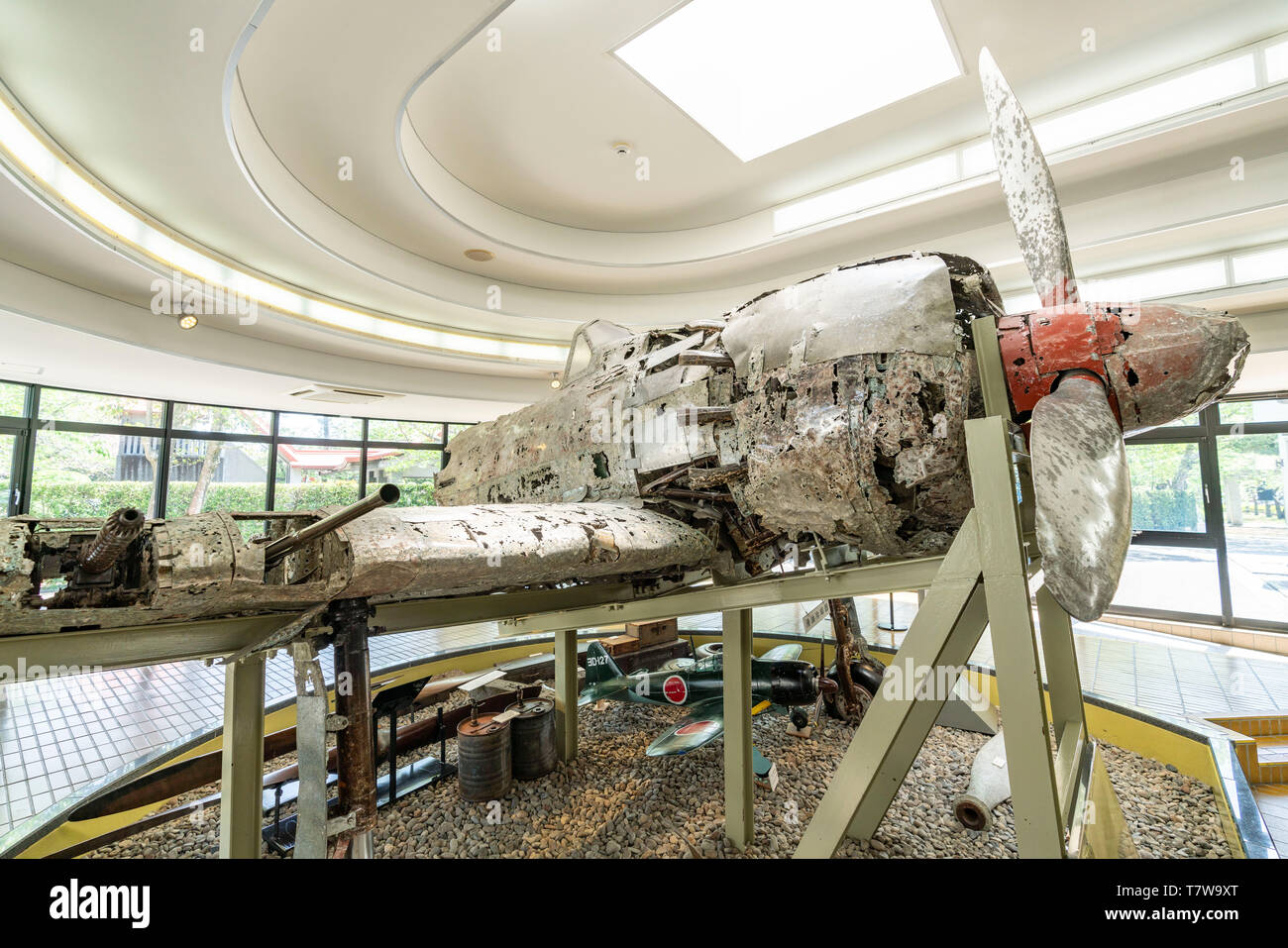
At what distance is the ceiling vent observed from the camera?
21.1 ft

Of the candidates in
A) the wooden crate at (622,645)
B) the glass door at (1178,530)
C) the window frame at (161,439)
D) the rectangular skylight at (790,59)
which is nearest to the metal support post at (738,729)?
the wooden crate at (622,645)

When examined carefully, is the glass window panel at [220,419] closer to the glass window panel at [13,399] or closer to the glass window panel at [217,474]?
the glass window panel at [217,474]

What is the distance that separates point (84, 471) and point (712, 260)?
7939mm

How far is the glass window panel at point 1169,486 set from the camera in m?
7.12

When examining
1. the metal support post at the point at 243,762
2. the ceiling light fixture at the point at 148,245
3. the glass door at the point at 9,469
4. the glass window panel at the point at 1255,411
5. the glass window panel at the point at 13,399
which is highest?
the ceiling light fixture at the point at 148,245

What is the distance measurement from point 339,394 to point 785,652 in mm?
6003

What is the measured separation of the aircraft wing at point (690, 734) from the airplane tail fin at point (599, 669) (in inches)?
36.4

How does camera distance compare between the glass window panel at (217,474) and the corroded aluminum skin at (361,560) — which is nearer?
the corroded aluminum skin at (361,560)

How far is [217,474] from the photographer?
7.96 meters

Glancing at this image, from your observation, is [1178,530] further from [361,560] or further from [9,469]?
[9,469]

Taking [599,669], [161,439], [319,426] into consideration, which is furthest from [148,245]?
[319,426]
